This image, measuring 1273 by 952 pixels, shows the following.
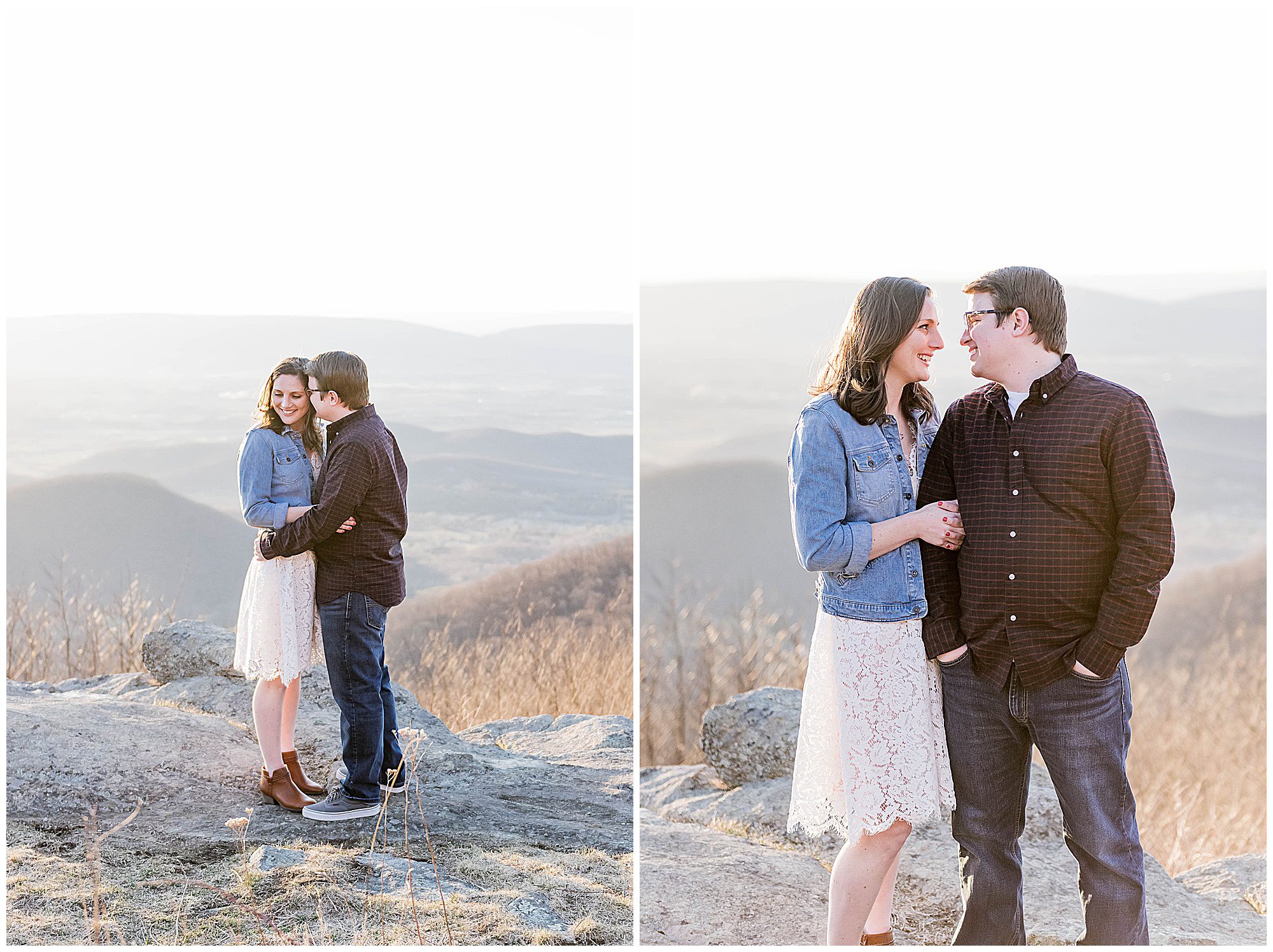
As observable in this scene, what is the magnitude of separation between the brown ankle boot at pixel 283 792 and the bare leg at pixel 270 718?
0.02 metres

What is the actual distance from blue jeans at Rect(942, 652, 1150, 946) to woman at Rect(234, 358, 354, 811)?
1862 millimetres

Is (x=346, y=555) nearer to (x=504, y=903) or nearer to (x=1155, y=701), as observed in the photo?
(x=504, y=903)

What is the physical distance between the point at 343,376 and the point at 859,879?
1992 mm

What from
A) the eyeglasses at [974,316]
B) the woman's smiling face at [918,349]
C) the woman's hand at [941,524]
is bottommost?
the woman's hand at [941,524]

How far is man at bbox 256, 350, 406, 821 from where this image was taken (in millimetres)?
3066

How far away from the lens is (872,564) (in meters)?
2.18

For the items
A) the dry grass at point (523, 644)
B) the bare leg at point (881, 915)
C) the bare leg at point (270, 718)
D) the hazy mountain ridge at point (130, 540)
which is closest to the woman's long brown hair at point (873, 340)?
the bare leg at point (881, 915)

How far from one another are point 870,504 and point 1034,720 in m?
0.57

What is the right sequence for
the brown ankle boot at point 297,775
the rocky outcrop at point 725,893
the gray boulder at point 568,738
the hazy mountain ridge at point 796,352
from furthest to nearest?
the hazy mountain ridge at point 796,352
the gray boulder at point 568,738
the brown ankle boot at point 297,775
the rocky outcrop at point 725,893

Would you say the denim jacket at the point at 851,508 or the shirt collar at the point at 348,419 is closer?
the denim jacket at the point at 851,508

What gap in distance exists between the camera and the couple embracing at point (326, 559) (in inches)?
121

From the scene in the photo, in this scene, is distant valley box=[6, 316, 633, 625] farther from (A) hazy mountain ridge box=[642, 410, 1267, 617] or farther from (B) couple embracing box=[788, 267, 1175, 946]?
(B) couple embracing box=[788, 267, 1175, 946]

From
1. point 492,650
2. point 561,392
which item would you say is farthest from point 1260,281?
point 492,650

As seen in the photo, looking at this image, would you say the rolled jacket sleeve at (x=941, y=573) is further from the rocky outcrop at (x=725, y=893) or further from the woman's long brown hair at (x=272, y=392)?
the woman's long brown hair at (x=272, y=392)
